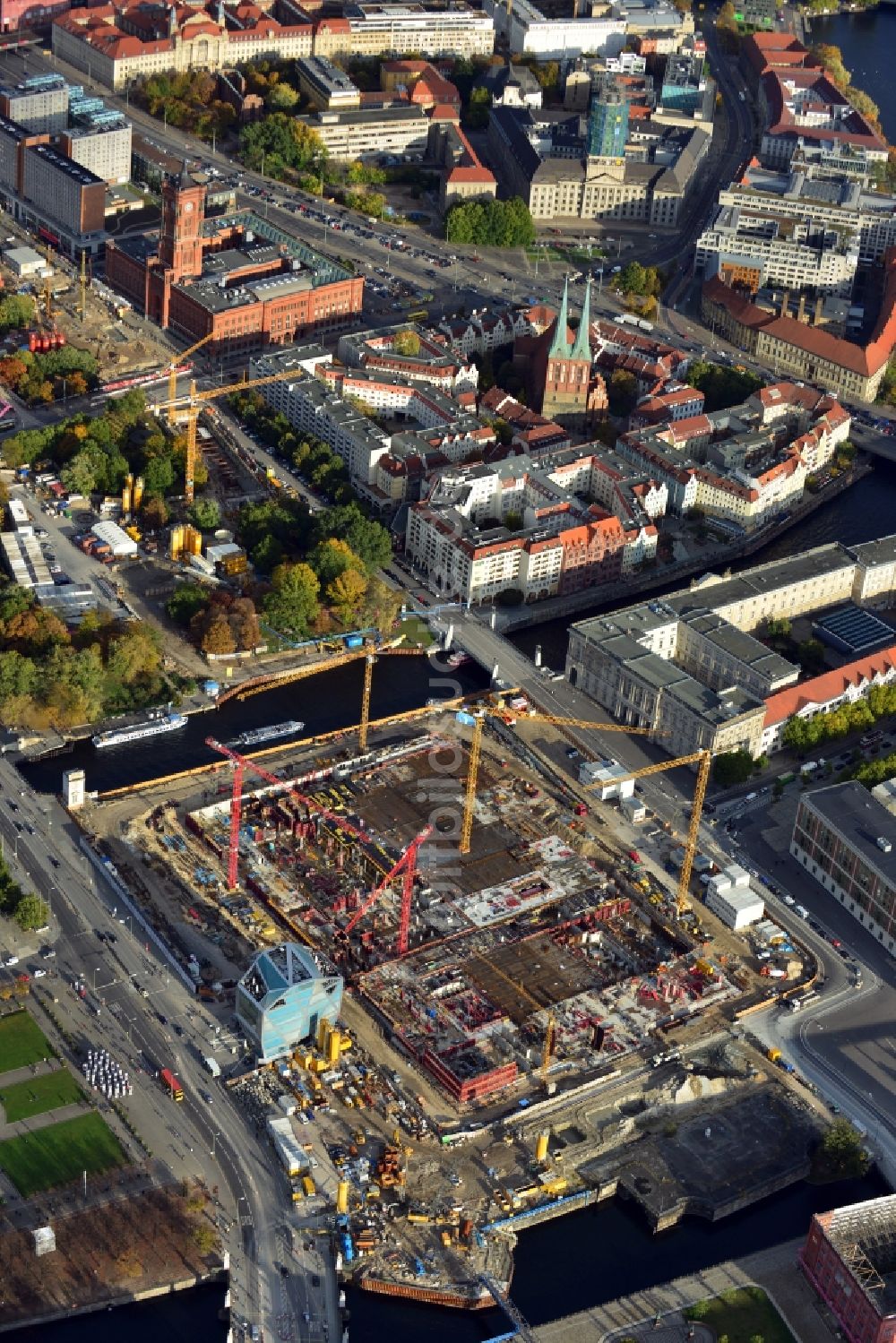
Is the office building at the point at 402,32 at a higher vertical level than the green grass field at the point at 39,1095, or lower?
higher

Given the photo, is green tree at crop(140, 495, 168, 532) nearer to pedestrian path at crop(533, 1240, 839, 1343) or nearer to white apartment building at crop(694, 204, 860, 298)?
white apartment building at crop(694, 204, 860, 298)

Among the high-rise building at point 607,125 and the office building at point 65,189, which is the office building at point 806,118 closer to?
the high-rise building at point 607,125

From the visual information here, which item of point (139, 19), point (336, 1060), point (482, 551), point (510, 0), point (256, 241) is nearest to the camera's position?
point (336, 1060)

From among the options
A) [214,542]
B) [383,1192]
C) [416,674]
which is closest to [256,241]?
[214,542]

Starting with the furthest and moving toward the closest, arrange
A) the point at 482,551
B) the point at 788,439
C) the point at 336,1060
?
1. the point at 788,439
2. the point at 482,551
3. the point at 336,1060

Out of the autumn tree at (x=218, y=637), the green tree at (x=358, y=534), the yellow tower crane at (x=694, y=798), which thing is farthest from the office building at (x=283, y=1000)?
the green tree at (x=358, y=534)

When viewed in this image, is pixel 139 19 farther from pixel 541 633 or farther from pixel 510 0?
pixel 541 633
